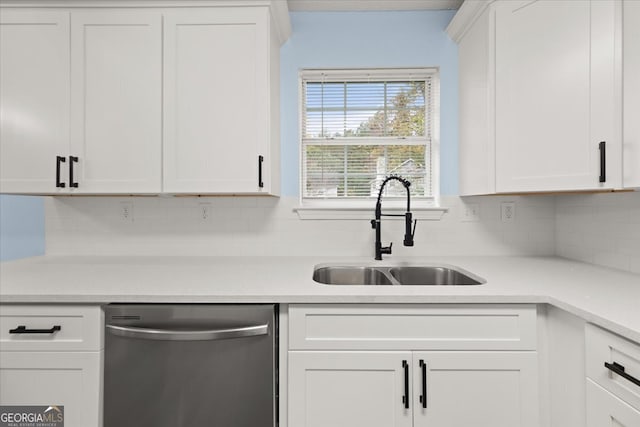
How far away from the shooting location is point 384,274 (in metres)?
1.80

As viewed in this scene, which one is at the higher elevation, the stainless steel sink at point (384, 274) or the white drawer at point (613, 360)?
the stainless steel sink at point (384, 274)

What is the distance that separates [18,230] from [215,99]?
5.06 feet

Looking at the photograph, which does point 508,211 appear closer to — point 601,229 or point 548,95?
point 601,229

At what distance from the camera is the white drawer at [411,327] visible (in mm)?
1216

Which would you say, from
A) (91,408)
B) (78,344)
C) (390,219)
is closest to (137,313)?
(78,344)

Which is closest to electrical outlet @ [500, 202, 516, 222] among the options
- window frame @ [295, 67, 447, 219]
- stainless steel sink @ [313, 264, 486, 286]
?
window frame @ [295, 67, 447, 219]

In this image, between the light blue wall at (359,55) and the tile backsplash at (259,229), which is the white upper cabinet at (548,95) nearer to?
the light blue wall at (359,55)

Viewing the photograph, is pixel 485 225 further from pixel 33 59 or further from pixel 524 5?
pixel 33 59

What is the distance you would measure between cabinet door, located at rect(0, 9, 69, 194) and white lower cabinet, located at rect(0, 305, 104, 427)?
70 cm

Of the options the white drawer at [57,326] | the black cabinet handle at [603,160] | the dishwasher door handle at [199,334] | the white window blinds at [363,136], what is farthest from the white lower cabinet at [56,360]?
the black cabinet handle at [603,160]

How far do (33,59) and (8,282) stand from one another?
110 cm

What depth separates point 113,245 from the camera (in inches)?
79.7

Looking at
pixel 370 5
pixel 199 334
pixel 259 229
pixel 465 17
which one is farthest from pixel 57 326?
pixel 465 17

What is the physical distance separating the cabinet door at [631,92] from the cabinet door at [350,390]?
1.10 meters
